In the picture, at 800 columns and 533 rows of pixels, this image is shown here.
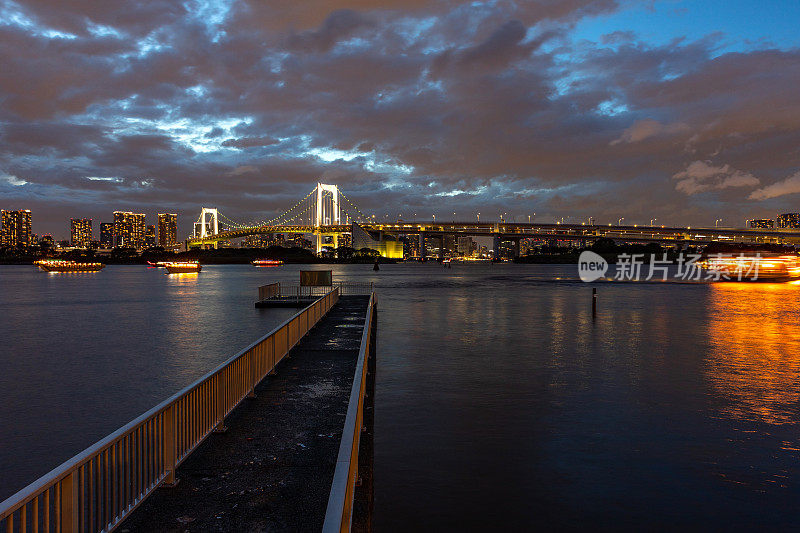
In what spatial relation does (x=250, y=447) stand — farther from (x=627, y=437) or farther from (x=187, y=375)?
(x=187, y=375)

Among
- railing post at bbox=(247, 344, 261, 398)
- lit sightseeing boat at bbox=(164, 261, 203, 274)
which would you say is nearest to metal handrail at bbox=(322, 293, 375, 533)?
railing post at bbox=(247, 344, 261, 398)

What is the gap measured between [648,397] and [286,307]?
99.6 ft

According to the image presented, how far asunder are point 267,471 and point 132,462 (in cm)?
310

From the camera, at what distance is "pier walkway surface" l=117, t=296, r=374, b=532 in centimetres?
726

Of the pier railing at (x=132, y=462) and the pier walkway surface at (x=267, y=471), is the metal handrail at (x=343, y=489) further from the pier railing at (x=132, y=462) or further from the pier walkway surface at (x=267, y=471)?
the pier railing at (x=132, y=462)

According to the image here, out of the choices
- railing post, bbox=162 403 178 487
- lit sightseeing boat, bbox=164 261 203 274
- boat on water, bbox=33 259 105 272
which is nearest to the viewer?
railing post, bbox=162 403 178 487

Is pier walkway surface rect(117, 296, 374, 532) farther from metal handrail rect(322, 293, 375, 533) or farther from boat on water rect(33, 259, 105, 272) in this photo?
boat on water rect(33, 259, 105, 272)

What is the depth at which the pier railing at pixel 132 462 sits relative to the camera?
564cm

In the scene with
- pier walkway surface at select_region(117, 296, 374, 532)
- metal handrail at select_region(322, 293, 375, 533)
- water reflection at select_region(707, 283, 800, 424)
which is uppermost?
metal handrail at select_region(322, 293, 375, 533)

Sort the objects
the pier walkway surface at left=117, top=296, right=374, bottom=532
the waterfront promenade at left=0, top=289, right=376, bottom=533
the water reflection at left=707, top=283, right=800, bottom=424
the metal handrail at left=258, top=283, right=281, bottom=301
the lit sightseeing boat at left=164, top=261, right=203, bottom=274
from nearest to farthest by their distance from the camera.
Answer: the waterfront promenade at left=0, top=289, right=376, bottom=533 < the pier walkway surface at left=117, top=296, right=374, bottom=532 < the water reflection at left=707, top=283, right=800, bottom=424 < the metal handrail at left=258, top=283, right=281, bottom=301 < the lit sightseeing boat at left=164, top=261, right=203, bottom=274

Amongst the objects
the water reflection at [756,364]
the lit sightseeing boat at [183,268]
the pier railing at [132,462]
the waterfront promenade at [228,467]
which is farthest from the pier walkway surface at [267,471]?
the lit sightseeing boat at [183,268]

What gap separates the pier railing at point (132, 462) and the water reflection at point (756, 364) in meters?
13.2

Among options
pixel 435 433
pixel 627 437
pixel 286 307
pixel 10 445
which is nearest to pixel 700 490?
pixel 627 437

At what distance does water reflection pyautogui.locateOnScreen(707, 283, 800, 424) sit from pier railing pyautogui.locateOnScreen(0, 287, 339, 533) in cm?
1317
